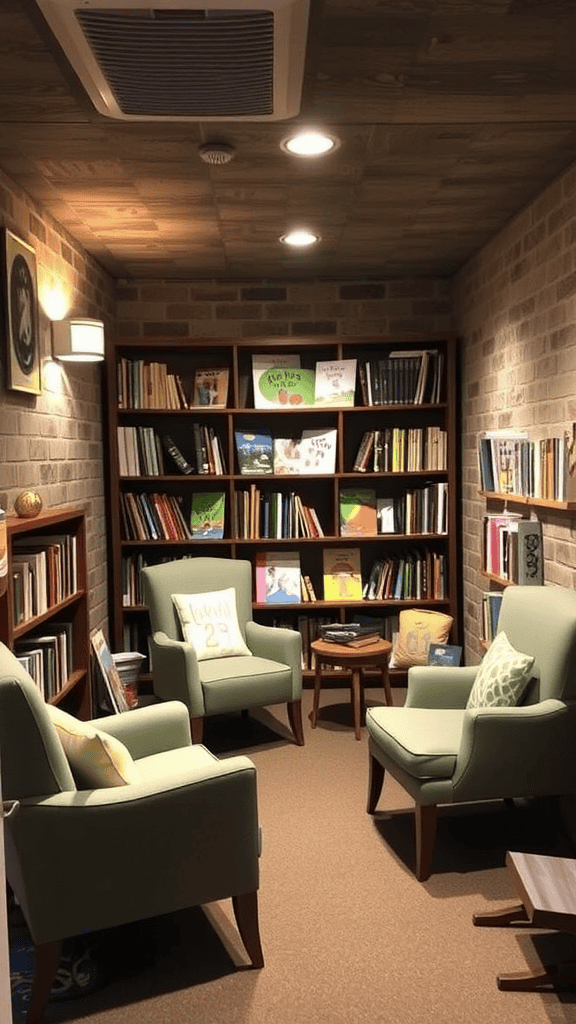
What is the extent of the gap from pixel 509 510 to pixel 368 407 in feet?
4.06

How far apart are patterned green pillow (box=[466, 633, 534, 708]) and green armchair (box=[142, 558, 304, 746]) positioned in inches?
47.2

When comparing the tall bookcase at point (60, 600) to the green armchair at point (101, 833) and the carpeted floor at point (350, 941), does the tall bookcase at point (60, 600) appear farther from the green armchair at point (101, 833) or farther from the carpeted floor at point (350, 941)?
the carpeted floor at point (350, 941)

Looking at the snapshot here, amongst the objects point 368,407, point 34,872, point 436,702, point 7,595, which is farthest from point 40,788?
point 368,407

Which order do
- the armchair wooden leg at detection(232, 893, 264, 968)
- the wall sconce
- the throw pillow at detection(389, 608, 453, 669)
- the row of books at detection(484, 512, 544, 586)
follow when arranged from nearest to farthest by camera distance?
1. the armchair wooden leg at detection(232, 893, 264, 968)
2. the row of books at detection(484, 512, 544, 586)
3. the wall sconce
4. the throw pillow at detection(389, 608, 453, 669)

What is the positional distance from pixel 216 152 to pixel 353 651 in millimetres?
2417

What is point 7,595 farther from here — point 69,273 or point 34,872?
point 69,273

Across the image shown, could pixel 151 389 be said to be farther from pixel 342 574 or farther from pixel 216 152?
pixel 216 152

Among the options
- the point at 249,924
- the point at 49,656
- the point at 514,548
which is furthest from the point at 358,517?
the point at 249,924

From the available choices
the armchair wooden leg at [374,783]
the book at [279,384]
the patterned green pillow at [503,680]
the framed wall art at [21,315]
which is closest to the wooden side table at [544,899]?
the patterned green pillow at [503,680]

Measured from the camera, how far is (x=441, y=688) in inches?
134

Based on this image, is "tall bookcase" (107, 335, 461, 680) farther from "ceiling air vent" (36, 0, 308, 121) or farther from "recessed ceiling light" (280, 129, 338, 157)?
"ceiling air vent" (36, 0, 308, 121)

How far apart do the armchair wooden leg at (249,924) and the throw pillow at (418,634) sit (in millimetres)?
2723

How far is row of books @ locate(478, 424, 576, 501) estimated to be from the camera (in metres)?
A: 3.23

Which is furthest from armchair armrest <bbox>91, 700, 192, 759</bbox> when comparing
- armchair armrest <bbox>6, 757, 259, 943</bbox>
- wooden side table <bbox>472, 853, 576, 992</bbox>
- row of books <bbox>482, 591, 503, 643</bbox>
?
row of books <bbox>482, 591, 503, 643</bbox>
